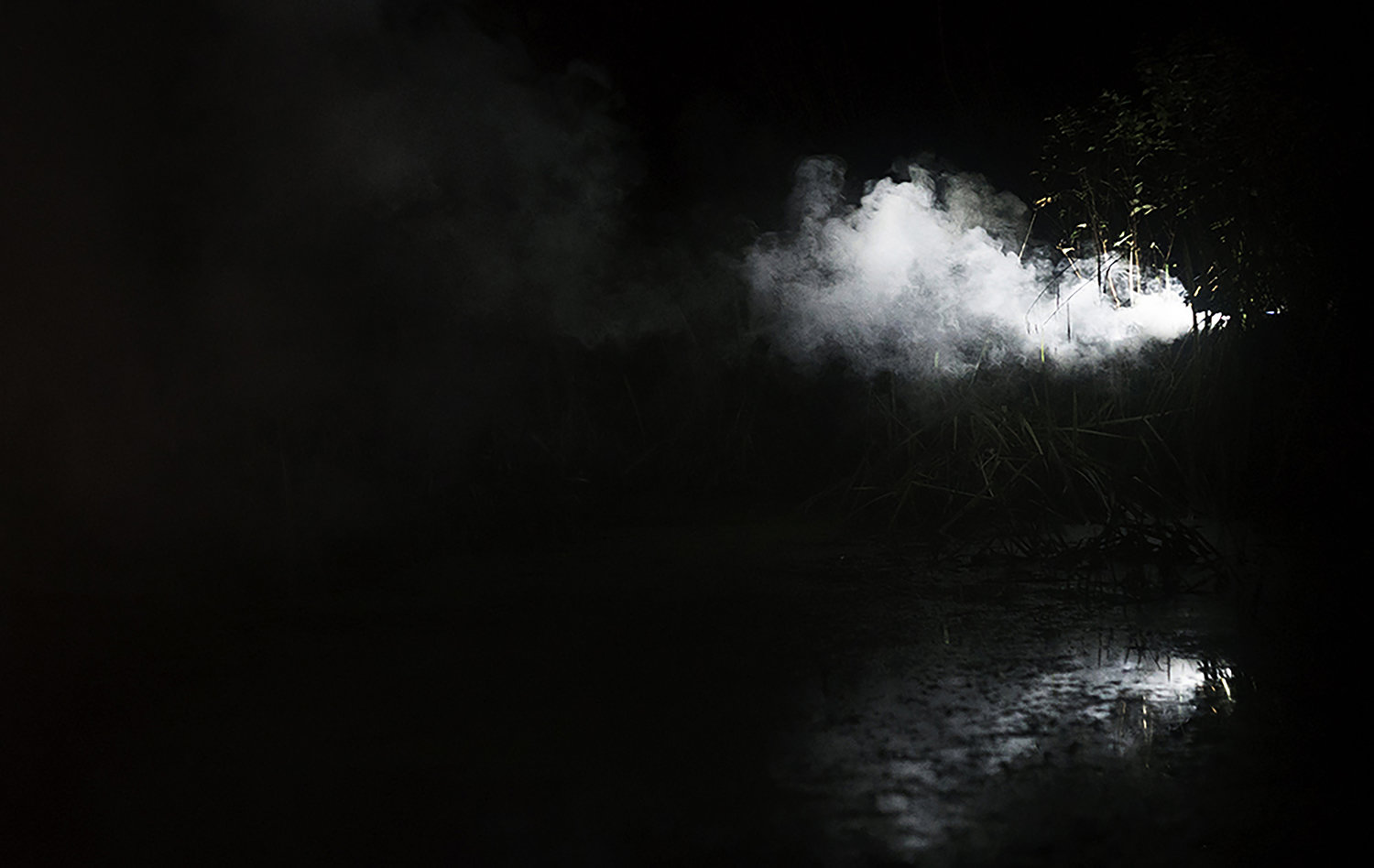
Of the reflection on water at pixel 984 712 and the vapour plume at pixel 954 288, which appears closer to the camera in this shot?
the reflection on water at pixel 984 712

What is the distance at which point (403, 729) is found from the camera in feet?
11.2

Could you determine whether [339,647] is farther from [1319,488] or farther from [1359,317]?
[1359,317]

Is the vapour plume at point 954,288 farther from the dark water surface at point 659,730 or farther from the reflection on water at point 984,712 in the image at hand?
the reflection on water at point 984,712

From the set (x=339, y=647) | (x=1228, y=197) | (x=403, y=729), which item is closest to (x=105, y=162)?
(x=339, y=647)

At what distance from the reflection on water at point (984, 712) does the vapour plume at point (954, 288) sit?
316 centimetres

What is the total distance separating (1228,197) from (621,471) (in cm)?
448

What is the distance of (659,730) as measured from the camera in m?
3.36

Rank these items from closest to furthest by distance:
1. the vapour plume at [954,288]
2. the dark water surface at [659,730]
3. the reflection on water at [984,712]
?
the dark water surface at [659,730]
the reflection on water at [984,712]
the vapour plume at [954,288]

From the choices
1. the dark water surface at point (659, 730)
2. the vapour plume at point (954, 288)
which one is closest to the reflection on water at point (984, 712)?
the dark water surface at point (659, 730)

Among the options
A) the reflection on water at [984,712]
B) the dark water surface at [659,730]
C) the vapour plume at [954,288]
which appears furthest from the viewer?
the vapour plume at [954,288]

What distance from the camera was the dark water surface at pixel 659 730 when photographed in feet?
8.80

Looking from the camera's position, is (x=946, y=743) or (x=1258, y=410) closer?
(x=946, y=743)

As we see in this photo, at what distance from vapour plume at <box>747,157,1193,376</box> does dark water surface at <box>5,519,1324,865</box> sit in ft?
8.85

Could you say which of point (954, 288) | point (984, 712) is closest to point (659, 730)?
point (984, 712)
